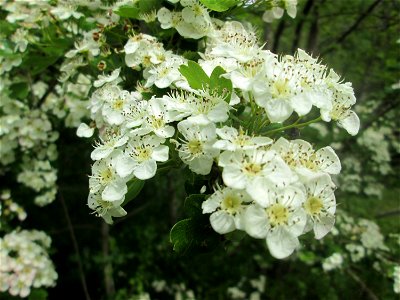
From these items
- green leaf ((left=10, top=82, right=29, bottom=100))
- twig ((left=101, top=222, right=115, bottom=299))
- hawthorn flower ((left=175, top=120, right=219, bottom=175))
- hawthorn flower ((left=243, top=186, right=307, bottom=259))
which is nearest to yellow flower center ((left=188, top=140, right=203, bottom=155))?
hawthorn flower ((left=175, top=120, right=219, bottom=175))

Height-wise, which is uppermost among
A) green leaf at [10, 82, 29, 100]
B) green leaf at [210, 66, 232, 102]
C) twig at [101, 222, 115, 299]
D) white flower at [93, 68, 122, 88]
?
green leaf at [210, 66, 232, 102]

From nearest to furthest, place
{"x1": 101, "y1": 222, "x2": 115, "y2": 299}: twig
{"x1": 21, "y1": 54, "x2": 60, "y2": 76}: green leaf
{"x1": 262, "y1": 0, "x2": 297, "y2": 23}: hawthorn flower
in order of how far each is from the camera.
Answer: {"x1": 262, "y1": 0, "x2": 297, "y2": 23}: hawthorn flower
{"x1": 21, "y1": 54, "x2": 60, "y2": 76}: green leaf
{"x1": 101, "y1": 222, "x2": 115, "y2": 299}: twig

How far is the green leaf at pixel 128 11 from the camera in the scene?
1.53 m

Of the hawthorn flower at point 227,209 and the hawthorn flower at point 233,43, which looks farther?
the hawthorn flower at point 233,43

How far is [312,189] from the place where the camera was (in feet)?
3.24

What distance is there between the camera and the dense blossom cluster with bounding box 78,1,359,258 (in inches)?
35.9

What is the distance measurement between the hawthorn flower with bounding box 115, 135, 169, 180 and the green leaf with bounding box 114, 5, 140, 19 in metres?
0.64

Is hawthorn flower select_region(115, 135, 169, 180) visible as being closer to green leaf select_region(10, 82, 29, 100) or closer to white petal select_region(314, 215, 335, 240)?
white petal select_region(314, 215, 335, 240)

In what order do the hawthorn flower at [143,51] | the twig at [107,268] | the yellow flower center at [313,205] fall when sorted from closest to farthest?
the yellow flower center at [313,205] → the hawthorn flower at [143,51] → the twig at [107,268]

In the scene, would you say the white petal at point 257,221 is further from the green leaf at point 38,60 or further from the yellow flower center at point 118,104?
the green leaf at point 38,60

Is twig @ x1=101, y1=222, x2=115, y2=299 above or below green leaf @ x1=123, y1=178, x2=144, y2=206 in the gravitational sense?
below

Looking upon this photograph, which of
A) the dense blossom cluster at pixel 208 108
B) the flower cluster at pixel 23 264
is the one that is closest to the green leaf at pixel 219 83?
the dense blossom cluster at pixel 208 108

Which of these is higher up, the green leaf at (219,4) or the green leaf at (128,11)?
the green leaf at (219,4)

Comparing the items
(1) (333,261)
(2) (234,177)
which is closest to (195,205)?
(2) (234,177)
